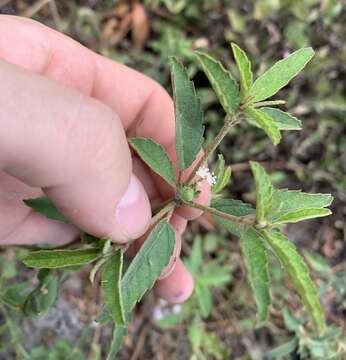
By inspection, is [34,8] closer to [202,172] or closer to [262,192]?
[202,172]

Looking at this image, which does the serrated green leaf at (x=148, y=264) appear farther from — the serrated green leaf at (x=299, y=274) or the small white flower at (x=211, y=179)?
the serrated green leaf at (x=299, y=274)

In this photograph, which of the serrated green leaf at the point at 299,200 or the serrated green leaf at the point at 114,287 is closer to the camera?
the serrated green leaf at the point at 114,287

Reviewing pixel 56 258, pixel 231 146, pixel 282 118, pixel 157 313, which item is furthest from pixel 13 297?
pixel 231 146

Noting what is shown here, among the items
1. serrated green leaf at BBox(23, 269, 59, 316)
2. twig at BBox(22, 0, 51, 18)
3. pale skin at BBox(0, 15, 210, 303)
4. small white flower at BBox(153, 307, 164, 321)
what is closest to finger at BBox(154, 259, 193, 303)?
pale skin at BBox(0, 15, 210, 303)

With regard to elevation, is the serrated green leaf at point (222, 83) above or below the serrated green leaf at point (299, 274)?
above

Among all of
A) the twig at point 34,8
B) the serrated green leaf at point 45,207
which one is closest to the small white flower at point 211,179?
the serrated green leaf at point 45,207

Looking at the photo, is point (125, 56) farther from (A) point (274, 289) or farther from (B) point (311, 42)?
(A) point (274, 289)
